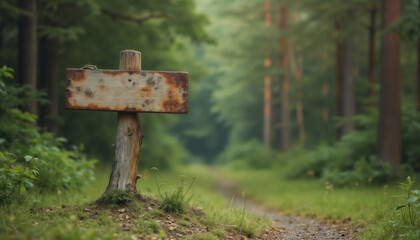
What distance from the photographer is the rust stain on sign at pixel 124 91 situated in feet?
17.8

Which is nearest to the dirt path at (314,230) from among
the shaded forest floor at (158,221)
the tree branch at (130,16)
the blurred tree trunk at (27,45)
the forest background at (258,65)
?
the shaded forest floor at (158,221)

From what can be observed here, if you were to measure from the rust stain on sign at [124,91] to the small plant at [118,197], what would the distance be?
3.56 ft

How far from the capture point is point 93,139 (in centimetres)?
1908

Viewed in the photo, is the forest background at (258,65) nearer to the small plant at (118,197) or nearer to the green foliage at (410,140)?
the green foliage at (410,140)

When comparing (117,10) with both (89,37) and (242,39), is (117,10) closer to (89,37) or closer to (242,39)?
(89,37)

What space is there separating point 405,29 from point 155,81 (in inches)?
282

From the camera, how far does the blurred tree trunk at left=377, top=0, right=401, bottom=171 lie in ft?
38.5

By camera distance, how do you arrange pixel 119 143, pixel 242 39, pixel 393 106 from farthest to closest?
pixel 242 39
pixel 393 106
pixel 119 143

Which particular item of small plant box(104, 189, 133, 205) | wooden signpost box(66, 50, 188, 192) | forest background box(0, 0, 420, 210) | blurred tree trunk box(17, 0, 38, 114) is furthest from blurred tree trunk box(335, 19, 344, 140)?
small plant box(104, 189, 133, 205)

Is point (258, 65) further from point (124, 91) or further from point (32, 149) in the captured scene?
point (124, 91)

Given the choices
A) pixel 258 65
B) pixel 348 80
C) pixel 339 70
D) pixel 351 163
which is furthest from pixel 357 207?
pixel 258 65

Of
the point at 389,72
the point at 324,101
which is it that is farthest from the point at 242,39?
the point at 389,72

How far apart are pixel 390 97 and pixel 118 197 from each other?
9112mm

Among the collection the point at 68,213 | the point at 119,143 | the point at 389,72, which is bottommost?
the point at 68,213
